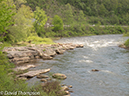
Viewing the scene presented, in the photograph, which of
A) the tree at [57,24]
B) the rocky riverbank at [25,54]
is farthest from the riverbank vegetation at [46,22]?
the rocky riverbank at [25,54]

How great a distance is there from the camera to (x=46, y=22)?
69125 millimetres

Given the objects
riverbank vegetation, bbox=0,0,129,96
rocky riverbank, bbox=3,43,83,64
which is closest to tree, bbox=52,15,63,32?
riverbank vegetation, bbox=0,0,129,96

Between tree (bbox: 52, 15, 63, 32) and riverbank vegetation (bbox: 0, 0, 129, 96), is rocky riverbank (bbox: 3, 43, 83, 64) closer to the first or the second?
riverbank vegetation (bbox: 0, 0, 129, 96)

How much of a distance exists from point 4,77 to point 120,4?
14959cm

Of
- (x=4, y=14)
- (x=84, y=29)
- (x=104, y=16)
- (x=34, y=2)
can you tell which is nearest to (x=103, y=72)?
(x=4, y=14)

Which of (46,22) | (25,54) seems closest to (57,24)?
(46,22)

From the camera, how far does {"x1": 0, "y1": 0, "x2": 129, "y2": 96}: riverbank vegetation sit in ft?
36.5

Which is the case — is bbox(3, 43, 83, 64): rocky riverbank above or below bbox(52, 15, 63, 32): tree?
below

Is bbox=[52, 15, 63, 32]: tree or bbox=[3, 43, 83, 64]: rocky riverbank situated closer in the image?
bbox=[3, 43, 83, 64]: rocky riverbank

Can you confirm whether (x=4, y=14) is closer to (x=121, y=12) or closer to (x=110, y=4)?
(x=121, y=12)

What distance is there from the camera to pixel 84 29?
77.8 m

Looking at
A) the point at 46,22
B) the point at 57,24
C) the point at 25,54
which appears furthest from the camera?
the point at 46,22

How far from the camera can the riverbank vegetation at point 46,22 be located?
11.1m

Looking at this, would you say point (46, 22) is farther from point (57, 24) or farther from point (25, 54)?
point (25, 54)
